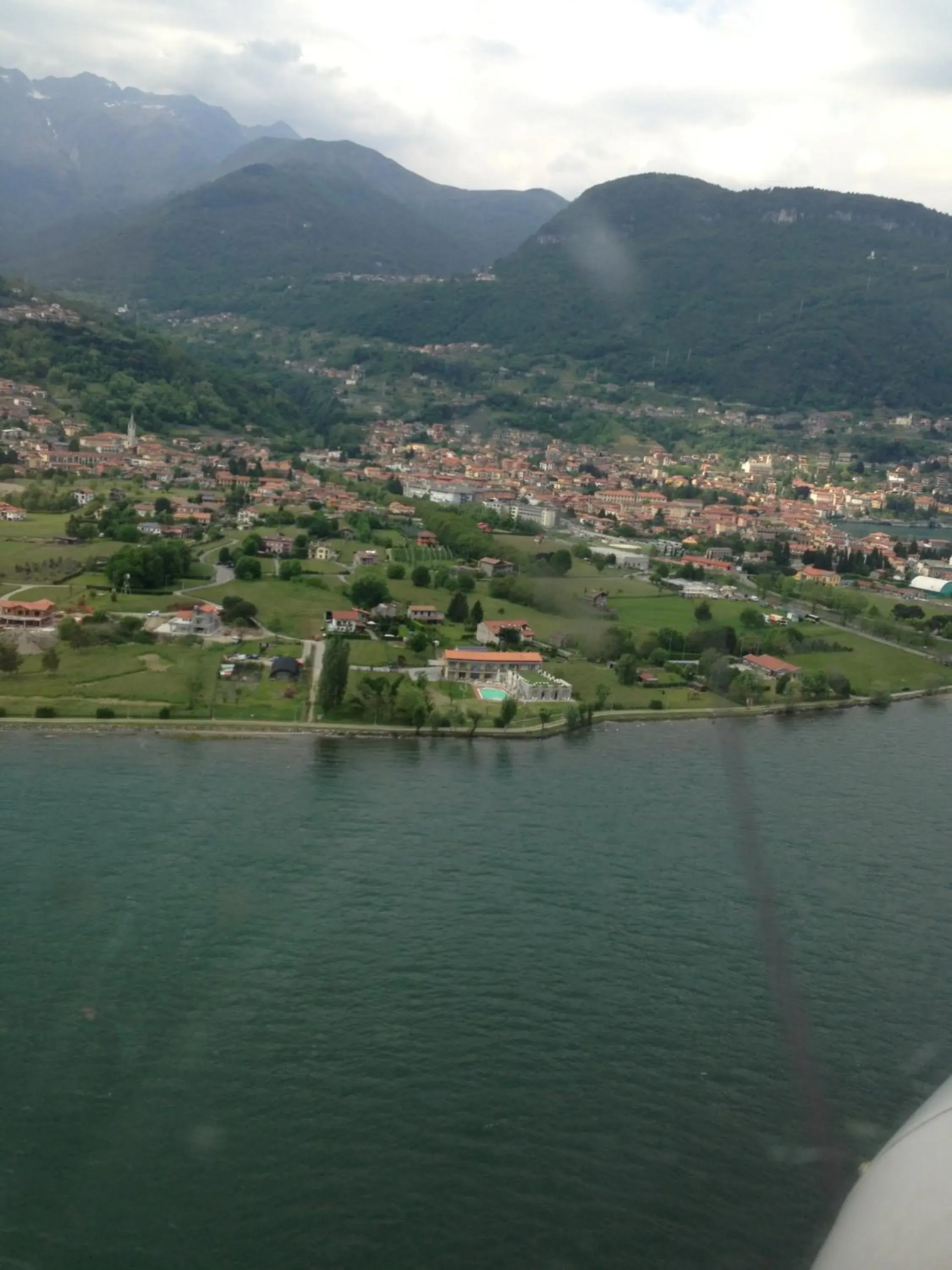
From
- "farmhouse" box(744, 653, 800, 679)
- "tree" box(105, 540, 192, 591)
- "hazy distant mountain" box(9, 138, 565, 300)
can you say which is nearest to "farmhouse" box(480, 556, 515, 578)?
"farmhouse" box(744, 653, 800, 679)

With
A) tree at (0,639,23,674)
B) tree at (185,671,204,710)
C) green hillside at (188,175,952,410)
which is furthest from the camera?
green hillside at (188,175,952,410)

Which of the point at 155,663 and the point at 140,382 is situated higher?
the point at 140,382

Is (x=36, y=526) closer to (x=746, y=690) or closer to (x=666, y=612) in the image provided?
(x=666, y=612)

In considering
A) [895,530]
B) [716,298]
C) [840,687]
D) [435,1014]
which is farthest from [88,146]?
[435,1014]

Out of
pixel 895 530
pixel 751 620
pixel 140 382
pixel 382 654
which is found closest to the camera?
pixel 382 654

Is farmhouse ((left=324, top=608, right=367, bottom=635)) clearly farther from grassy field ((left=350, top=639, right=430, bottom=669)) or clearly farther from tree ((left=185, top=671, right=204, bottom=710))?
tree ((left=185, top=671, right=204, bottom=710))

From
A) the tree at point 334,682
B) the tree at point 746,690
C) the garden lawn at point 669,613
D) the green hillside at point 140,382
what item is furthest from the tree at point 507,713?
the green hillside at point 140,382
